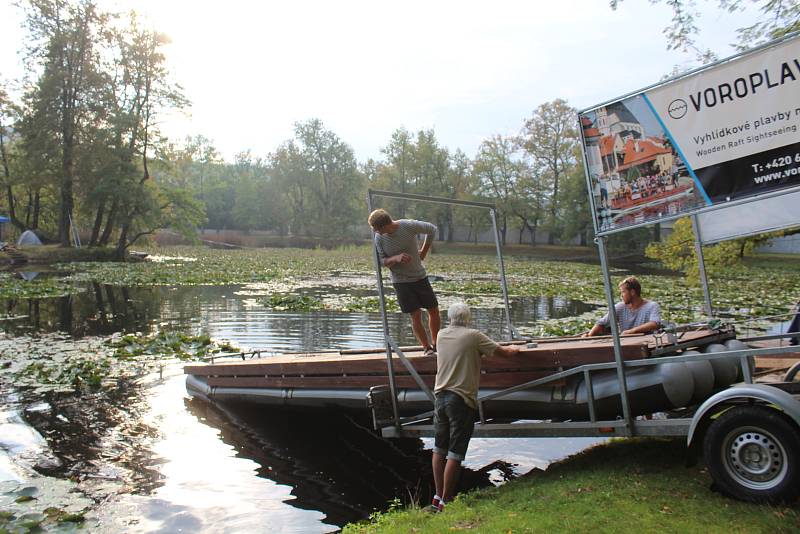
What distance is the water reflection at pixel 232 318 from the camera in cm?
1609

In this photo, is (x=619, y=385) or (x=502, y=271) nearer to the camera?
(x=619, y=385)

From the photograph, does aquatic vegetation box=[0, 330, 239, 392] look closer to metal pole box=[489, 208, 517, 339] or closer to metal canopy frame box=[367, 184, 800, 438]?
metal canopy frame box=[367, 184, 800, 438]

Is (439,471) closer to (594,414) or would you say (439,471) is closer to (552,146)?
(594,414)

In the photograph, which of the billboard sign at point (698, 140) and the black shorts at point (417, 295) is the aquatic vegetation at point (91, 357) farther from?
the billboard sign at point (698, 140)

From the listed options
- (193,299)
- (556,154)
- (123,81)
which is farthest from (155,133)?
(556,154)

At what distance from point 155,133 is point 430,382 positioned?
49049 millimetres

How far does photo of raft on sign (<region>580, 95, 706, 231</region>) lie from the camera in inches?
207

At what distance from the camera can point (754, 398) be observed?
4875 mm

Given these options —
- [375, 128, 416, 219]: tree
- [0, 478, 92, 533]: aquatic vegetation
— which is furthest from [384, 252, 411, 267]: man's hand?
[375, 128, 416, 219]: tree

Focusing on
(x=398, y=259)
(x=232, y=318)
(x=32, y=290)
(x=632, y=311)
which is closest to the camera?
(x=398, y=259)

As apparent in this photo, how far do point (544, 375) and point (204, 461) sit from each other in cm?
461


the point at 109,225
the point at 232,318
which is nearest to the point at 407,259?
the point at 232,318

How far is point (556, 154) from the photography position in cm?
6806

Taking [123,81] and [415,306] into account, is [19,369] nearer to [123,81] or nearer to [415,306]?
[415,306]
